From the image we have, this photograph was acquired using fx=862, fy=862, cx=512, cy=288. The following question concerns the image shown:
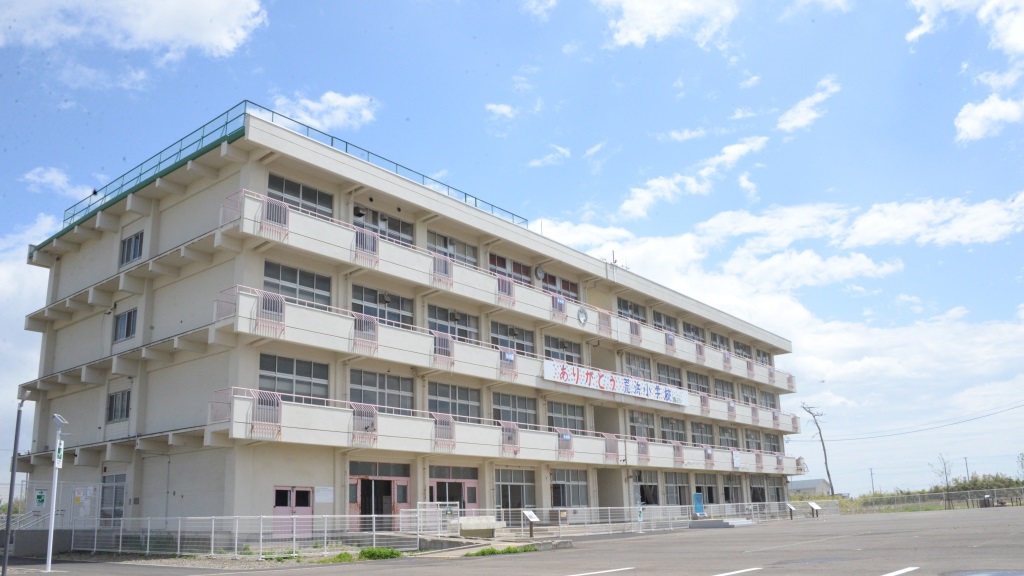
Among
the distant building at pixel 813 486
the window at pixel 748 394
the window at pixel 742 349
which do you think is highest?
the window at pixel 742 349

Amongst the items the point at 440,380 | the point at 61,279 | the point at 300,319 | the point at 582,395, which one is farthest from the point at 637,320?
the point at 61,279

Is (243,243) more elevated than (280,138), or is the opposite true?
(280,138)

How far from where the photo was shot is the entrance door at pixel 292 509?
2827 cm

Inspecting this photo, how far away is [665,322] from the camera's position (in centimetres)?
5634

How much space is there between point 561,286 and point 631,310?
7700mm

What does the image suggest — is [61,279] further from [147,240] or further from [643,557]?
[643,557]

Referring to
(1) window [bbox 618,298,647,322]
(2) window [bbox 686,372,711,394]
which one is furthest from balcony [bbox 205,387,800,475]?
(2) window [bbox 686,372,711,394]

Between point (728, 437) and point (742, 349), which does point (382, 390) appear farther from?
point (742, 349)

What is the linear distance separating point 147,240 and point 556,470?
71.6 feet

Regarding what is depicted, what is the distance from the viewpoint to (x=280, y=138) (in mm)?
30828

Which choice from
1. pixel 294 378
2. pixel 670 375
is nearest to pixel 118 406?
pixel 294 378

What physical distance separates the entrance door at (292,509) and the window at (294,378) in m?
3.13

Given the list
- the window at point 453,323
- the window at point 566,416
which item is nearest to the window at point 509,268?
the window at point 453,323

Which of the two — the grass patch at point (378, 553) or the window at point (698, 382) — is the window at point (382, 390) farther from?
the window at point (698, 382)
